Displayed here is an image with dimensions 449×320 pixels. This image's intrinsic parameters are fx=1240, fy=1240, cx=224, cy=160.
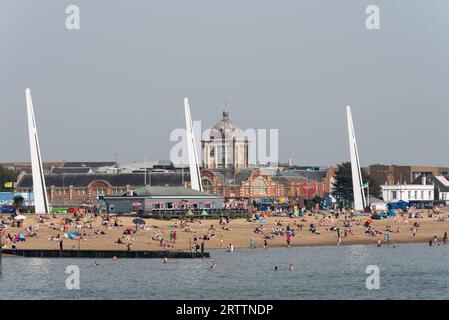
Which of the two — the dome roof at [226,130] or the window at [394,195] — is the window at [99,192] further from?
the window at [394,195]

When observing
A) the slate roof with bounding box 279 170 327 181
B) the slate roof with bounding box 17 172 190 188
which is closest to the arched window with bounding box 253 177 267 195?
the slate roof with bounding box 279 170 327 181

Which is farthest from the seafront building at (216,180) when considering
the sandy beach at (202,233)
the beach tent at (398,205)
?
the sandy beach at (202,233)

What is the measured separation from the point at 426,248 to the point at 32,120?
45927 mm

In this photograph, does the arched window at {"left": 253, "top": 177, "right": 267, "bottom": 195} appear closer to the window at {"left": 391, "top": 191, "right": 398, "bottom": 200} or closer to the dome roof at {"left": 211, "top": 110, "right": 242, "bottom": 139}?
the dome roof at {"left": 211, "top": 110, "right": 242, "bottom": 139}

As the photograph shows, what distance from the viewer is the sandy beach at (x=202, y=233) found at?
96.1 metres

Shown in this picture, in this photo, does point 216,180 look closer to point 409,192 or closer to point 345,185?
point 345,185

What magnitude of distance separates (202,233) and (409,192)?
299 feet

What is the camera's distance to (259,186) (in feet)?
573

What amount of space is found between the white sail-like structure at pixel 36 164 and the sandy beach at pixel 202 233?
270 inches

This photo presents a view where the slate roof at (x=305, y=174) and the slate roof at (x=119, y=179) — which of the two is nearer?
the slate roof at (x=119, y=179)

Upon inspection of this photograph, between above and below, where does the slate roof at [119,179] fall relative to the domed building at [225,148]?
below
